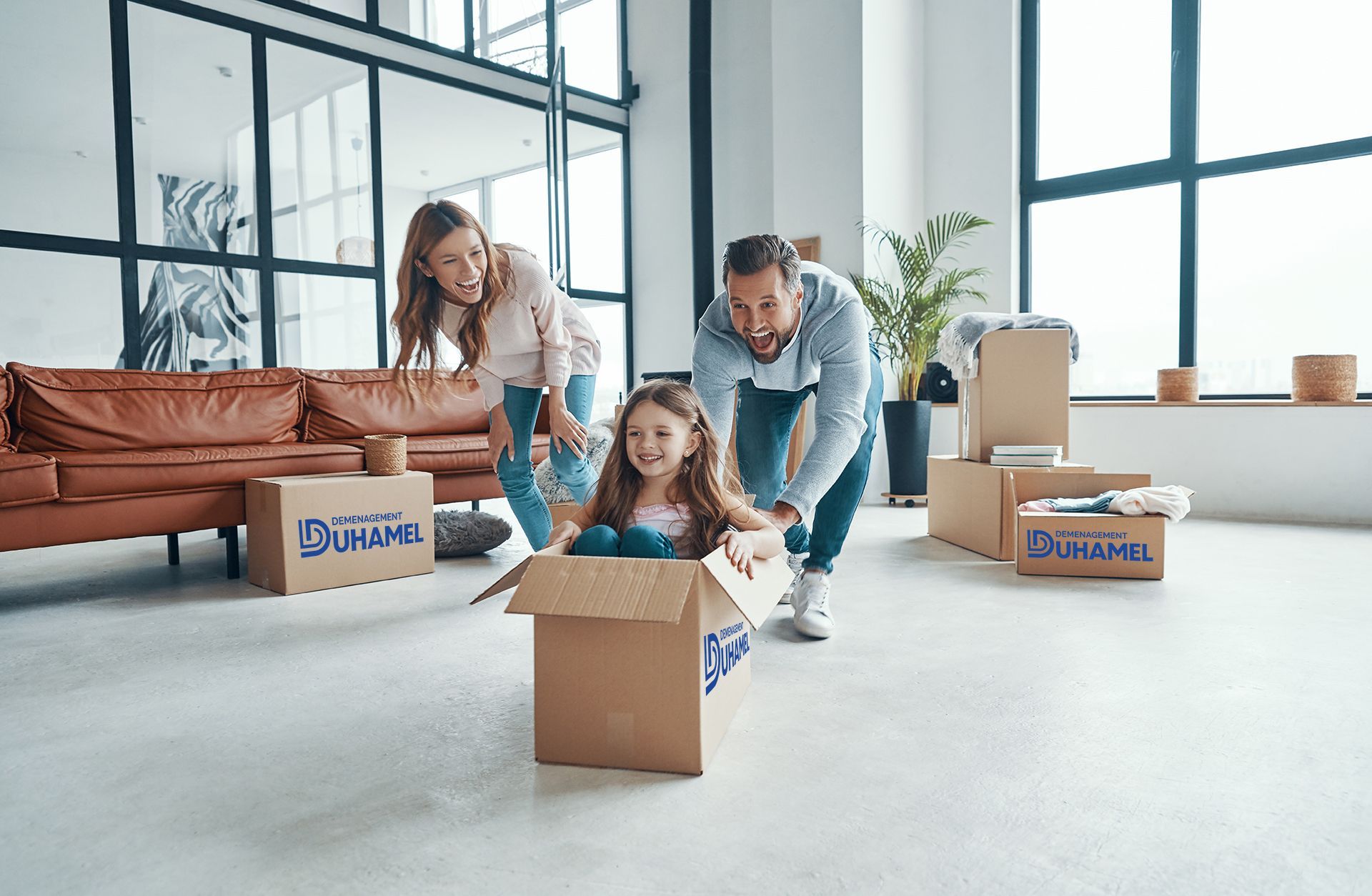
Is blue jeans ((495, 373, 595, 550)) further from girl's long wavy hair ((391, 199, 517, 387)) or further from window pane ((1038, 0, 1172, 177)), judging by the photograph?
window pane ((1038, 0, 1172, 177))

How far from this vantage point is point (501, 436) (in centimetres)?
227

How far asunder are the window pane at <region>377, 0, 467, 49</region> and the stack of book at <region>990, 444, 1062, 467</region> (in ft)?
16.4

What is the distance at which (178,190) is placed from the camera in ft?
15.5

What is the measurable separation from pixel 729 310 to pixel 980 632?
985mm

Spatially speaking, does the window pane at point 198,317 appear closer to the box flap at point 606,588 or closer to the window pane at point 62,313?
the window pane at point 62,313

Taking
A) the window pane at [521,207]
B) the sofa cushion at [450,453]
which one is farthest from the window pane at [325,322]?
the sofa cushion at [450,453]

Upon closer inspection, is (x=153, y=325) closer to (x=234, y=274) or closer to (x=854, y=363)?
(x=234, y=274)

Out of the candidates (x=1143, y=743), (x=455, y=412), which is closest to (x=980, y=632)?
(x=1143, y=743)

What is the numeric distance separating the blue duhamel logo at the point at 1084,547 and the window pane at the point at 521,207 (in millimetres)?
4869

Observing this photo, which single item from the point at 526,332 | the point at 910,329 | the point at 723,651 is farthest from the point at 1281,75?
the point at 723,651

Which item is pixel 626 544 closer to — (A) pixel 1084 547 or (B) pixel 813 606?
(B) pixel 813 606

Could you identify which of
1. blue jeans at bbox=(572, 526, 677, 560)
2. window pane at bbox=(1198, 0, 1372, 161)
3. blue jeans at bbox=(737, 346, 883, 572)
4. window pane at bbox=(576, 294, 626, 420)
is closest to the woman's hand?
blue jeans at bbox=(737, 346, 883, 572)

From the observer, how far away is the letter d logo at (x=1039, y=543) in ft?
8.68

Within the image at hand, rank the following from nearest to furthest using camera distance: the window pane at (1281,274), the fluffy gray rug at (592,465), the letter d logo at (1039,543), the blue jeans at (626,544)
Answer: the blue jeans at (626,544) → the letter d logo at (1039,543) → the fluffy gray rug at (592,465) → the window pane at (1281,274)
